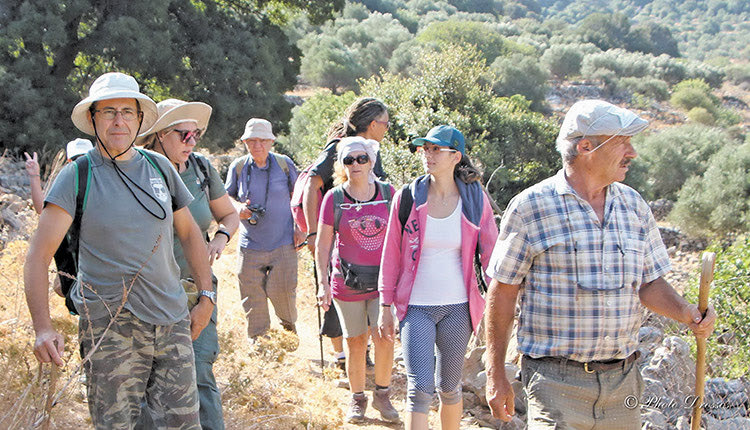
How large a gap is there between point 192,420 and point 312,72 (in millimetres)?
48791

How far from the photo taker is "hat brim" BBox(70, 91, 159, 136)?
118 inches

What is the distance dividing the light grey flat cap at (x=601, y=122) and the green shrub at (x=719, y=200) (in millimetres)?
20236

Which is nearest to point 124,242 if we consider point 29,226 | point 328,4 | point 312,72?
point 29,226

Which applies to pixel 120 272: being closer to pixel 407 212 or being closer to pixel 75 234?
pixel 75 234

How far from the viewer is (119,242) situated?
2902 mm

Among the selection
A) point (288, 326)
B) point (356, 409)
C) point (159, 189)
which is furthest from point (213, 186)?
point (288, 326)

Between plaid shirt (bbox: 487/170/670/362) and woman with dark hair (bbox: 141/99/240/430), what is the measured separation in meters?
1.51

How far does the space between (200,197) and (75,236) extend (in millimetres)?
981

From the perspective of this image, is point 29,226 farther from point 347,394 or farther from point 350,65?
point 350,65

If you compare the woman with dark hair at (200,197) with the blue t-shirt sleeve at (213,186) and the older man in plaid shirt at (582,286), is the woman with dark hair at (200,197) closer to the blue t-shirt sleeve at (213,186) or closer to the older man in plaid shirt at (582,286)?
the blue t-shirt sleeve at (213,186)

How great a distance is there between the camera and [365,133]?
5.33 m

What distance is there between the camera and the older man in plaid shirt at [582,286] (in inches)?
116

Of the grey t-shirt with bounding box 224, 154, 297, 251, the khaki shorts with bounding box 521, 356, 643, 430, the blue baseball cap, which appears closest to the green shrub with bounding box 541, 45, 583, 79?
the grey t-shirt with bounding box 224, 154, 297, 251

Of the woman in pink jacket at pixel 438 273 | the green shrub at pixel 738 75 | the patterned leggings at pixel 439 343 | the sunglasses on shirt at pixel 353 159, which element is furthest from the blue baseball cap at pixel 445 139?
the green shrub at pixel 738 75
